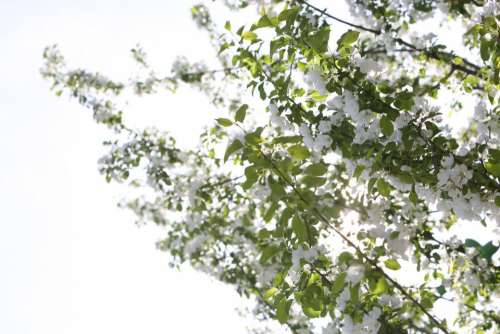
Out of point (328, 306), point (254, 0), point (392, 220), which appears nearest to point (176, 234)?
point (254, 0)

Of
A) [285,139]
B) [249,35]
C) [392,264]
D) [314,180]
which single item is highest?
[249,35]

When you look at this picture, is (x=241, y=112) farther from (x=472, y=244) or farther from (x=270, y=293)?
(x=472, y=244)

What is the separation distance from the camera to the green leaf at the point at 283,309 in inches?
69.3

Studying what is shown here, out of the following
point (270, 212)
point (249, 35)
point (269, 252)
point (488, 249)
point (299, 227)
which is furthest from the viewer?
point (488, 249)

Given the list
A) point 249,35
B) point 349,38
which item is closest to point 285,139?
point 349,38

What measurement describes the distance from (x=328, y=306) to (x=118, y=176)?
3125mm

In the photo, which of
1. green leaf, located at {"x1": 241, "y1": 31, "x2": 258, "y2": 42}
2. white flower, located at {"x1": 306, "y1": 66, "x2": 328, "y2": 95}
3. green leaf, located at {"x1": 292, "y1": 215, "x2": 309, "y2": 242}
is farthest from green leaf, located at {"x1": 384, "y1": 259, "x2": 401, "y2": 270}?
green leaf, located at {"x1": 241, "y1": 31, "x2": 258, "y2": 42}

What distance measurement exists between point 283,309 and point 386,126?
2.58 feet

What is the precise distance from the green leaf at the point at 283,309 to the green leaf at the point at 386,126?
0.73 m

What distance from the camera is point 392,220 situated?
2.61 metres

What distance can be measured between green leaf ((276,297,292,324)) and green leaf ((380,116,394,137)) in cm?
73

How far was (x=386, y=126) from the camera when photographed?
177cm

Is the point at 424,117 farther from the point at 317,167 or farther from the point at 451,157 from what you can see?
the point at 317,167

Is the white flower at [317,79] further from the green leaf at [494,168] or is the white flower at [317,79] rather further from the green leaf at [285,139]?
the green leaf at [494,168]
